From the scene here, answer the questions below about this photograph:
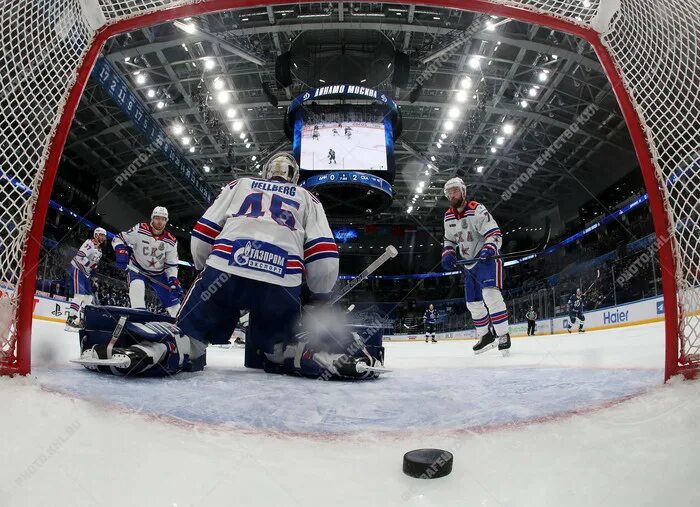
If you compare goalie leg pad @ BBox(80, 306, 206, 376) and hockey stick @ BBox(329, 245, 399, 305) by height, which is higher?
hockey stick @ BBox(329, 245, 399, 305)

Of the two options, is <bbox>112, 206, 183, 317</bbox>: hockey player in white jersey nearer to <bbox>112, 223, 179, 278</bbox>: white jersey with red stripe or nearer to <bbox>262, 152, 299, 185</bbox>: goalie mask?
<bbox>112, 223, 179, 278</bbox>: white jersey with red stripe

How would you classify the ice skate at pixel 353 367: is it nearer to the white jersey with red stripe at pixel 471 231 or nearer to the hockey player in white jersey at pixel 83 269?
the white jersey with red stripe at pixel 471 231

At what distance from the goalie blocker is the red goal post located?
1.39 ft

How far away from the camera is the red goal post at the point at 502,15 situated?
1.62m

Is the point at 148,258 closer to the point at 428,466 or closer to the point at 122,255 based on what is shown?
the point at 122,255

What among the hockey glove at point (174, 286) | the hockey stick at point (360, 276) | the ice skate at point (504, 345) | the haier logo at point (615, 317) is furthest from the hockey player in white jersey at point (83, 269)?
the haier logo at point (615, 317)

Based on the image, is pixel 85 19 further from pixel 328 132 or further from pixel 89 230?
pixel 89 230

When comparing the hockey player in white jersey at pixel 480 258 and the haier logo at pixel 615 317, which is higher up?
the hockey player in white jersey at pixel 480 258

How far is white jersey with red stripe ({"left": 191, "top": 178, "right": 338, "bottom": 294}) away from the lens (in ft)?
7.32

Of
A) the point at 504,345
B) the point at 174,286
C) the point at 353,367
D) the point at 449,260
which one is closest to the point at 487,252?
the point at 449,260

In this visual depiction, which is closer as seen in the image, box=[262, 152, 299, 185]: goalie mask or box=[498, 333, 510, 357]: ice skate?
box=[262, 152, 299, 185]: goalie mask

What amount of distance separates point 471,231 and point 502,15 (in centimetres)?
276

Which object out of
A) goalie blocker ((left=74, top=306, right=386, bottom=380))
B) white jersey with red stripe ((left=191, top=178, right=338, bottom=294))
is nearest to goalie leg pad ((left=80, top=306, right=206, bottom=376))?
goalie blocker ((left=74, top=306, right=386, bottom=380))

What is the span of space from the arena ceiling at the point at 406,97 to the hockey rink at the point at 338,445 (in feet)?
36.9
